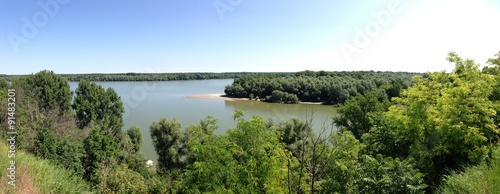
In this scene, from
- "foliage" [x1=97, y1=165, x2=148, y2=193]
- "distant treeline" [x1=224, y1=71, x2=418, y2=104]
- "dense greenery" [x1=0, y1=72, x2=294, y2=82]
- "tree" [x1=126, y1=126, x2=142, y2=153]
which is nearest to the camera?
"foliage" [x1=97, y1=165, x2=148, y2=193]

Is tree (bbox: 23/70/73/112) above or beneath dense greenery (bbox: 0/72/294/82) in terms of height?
Result: beneath

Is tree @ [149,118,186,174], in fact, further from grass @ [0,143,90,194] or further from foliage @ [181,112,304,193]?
grass @ [0,143,90,194]

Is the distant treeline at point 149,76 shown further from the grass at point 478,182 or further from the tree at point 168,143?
the grass at point 478,182

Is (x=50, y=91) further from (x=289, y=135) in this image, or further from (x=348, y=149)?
(x=348, y=149)

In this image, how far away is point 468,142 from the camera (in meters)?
6.97

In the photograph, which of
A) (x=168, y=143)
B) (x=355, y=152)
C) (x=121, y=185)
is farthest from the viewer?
(x=168, y=143)

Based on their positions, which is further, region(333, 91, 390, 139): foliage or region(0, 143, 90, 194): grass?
region(333, 91, 390, 139): foliage

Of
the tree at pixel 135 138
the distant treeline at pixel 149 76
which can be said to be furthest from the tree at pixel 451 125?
the distant treeline at pixel 149 76

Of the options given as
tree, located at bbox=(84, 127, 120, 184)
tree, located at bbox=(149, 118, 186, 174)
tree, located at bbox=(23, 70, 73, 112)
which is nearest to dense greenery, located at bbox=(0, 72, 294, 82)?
tree, located at bbox=(23, 70, 73, 112)

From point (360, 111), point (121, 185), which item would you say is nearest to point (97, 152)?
point (121, 185)

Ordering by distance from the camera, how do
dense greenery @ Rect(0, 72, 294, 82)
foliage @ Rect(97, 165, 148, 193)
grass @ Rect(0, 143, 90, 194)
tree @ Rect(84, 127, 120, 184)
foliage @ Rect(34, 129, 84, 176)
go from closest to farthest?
grass @ Rect(0, 143, 90, 194) < foliage @ Rect(97, 165, 148, 193) < foliage @ Rect(34, 129, 84, 176) < tree @ Rect(84, 127, 120, 184) < dense greenery @ Rect(0, 72, 294, 82)

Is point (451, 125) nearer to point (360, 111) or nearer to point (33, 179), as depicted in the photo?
point (33, 179)

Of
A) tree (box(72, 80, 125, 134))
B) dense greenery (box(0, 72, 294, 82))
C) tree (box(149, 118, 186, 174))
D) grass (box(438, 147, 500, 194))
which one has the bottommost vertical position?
tree (box(149, 118, 186, 174))

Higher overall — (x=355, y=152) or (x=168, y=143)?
(x=355, y=152)
